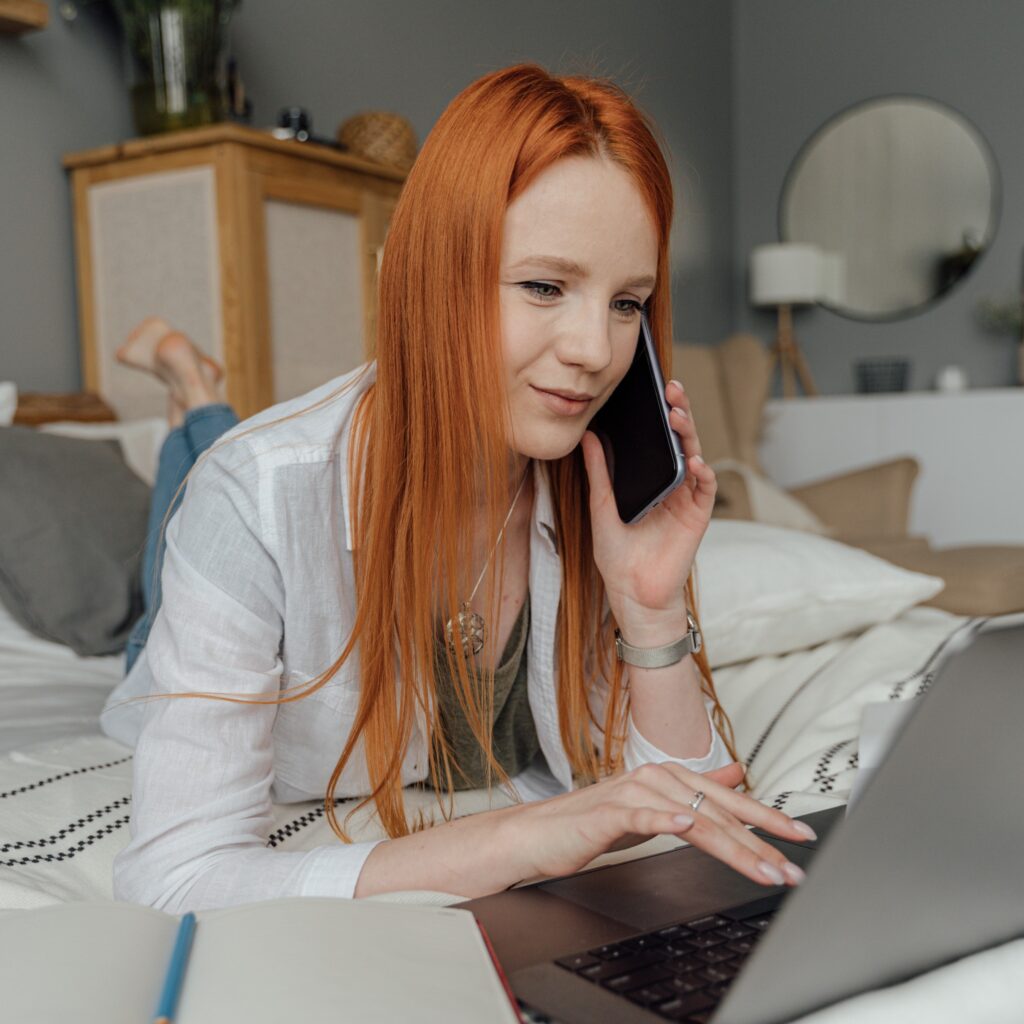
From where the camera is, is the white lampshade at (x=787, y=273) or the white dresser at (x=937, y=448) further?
the white lampshade at (x=787, y=273)

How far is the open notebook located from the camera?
460mm

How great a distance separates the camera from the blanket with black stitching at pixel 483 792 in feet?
3.14

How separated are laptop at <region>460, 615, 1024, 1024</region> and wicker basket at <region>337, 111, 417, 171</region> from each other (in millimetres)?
2340

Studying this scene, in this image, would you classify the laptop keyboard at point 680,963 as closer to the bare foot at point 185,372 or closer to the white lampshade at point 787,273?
the bare foot at point 185,372

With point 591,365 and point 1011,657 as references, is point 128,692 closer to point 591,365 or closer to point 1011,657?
point 591,365

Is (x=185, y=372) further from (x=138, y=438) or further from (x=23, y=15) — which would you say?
(x=23, y=15)

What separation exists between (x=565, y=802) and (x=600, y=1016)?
0.79 ft

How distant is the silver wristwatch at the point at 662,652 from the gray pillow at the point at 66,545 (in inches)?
32.3

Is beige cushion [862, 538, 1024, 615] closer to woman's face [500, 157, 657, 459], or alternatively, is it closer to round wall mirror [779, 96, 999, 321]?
woman's face [500, 157, 657, 459]

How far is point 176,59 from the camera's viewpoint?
230cm

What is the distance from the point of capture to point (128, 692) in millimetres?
1322

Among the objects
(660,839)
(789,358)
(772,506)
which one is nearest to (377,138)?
(772,506)

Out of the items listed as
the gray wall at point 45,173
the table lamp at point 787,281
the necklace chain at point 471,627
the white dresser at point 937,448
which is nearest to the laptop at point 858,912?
the necklace chain at point 471,627

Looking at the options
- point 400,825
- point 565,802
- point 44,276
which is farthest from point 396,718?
point 44,276
